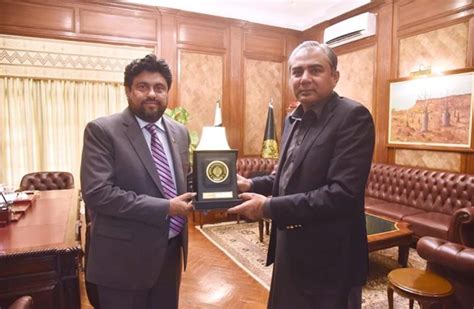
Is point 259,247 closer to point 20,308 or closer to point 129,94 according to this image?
point 129,94

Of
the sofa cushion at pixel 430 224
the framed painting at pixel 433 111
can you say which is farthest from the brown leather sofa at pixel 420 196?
the framed painting at pixel 433 111

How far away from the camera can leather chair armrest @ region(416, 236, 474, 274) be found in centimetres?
200

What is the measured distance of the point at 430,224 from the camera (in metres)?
3.71

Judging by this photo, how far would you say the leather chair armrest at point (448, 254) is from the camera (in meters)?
2.00

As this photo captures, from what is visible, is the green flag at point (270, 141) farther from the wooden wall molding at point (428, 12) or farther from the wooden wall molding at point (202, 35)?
the wooden wall molding at point (428, 12)

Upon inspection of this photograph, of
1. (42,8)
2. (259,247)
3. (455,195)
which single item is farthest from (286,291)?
(42,8)

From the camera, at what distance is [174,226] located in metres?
1.75

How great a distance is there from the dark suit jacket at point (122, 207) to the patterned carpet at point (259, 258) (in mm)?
1946

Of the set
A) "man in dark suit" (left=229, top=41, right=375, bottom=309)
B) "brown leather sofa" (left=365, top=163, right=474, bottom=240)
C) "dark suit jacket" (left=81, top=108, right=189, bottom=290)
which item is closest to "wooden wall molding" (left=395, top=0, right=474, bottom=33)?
"brown leather sofa" (left=365, top=163, right=474, bottom=240)

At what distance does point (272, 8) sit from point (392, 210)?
413cm

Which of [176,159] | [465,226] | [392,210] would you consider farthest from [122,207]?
[392,210]

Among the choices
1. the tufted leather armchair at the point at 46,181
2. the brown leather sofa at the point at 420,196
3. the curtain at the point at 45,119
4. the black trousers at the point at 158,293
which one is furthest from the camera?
the curtain at the point at 45,119

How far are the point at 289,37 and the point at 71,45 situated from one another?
4.13 meters

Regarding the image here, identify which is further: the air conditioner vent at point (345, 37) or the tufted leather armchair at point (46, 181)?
the air conditioner vent at point (345, 37)
